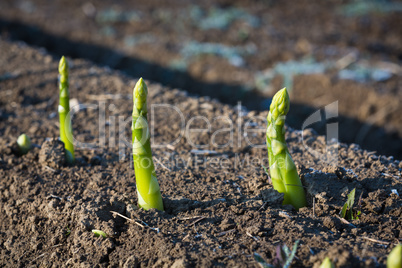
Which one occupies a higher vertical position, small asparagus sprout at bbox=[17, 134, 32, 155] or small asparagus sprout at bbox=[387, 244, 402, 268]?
small asparagus sprout at bbox=[17, 134, 32, 155]

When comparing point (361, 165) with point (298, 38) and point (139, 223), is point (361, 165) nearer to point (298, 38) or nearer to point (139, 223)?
point (139, 223)

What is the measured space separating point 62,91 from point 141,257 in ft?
4.95

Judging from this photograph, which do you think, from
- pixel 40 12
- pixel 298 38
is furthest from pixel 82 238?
pixel 40 12

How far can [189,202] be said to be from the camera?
2.66 m

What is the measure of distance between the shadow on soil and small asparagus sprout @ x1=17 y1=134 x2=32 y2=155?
3242 millimetres

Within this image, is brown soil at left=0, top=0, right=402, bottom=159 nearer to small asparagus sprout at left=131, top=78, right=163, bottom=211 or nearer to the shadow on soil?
the shadow on soil

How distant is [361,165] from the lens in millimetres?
3051

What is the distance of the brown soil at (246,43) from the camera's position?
578 centimetres

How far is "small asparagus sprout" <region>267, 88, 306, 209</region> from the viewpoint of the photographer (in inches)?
94.0

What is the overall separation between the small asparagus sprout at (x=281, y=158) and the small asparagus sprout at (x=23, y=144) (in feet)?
7.06

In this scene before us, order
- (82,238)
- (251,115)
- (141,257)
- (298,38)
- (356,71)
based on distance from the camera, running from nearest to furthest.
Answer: (141,257)
(82,238)
(251,115)
(356,71)
(298,38)

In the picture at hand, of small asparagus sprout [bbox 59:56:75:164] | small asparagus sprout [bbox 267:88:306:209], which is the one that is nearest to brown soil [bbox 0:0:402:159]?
small asparagus sprout [bbox 267:88:306:209]

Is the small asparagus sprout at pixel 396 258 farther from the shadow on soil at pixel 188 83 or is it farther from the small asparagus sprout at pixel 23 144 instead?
the small asparagus sprout at pixel 23 144

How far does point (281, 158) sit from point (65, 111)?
67.5 inches
